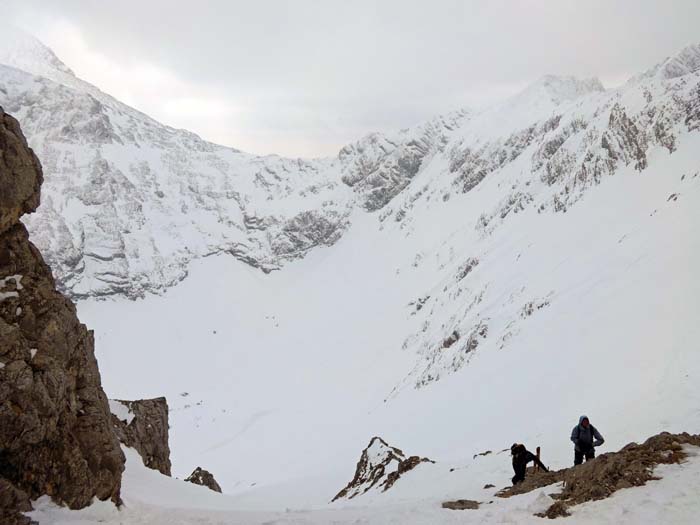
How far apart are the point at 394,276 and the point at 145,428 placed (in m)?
77.6

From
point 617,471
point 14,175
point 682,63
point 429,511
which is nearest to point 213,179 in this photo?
point 682,63

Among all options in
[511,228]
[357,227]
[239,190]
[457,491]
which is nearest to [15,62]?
[239,190]

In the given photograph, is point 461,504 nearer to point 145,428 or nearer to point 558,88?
point 145,428

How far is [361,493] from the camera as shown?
22641 mm

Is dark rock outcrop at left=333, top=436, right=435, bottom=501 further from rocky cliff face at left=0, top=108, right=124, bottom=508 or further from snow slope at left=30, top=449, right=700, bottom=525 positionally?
rocky cliff face at left=0, top=108, right=124, bottom=508

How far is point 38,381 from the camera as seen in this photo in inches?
403

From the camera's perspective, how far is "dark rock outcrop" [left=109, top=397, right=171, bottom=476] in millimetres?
20516

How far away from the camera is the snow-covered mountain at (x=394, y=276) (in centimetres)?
2422

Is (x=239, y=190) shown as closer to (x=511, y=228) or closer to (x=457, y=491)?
(x=511, y=228)

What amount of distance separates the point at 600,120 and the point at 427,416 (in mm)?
50827

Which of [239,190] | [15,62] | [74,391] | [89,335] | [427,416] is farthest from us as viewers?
[15,62]

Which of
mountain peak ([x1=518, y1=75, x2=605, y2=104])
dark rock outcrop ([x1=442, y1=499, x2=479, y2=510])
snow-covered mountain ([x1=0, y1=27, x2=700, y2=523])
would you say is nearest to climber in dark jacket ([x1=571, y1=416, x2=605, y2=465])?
dark rock outcrop ([x1=442, y1=499, x2=479, y2=510])

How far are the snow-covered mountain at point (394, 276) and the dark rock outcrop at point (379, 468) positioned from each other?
1.49 meters

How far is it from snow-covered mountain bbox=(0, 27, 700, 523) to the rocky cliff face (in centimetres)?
618
